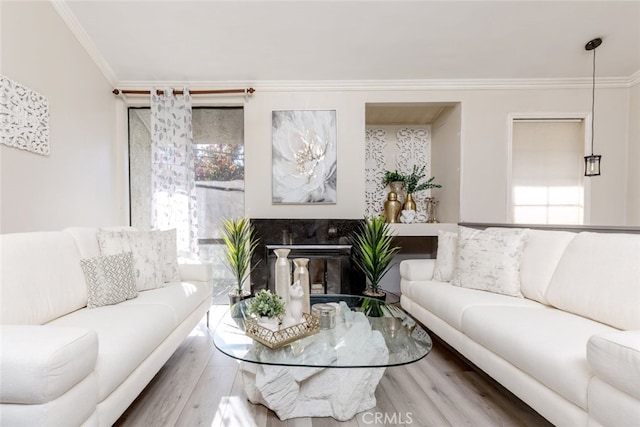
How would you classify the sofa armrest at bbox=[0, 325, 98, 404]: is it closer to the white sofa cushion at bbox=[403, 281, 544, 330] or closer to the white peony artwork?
the white sofa cushion at bbox=[403, 281, 544, 330]

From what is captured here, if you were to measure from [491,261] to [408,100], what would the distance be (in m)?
2.16

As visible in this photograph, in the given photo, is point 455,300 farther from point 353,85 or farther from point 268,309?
point 353,85

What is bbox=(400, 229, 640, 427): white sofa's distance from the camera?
3.30 ft

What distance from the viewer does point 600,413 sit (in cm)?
102

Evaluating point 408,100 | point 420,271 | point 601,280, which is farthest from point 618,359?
point 408,100

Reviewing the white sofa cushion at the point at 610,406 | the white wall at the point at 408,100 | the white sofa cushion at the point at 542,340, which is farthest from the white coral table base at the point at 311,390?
the white wall at the point at 408,100

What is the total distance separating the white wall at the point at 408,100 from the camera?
11.4 feet

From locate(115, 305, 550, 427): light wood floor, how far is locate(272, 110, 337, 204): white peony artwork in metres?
2.01

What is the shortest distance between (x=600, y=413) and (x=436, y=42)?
10.1 feet

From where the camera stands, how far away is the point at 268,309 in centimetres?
157

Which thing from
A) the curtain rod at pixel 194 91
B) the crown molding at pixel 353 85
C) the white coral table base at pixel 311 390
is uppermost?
the crown molding at pixel 353 85

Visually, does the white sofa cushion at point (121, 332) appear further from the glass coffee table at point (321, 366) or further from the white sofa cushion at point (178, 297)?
the glass coffee table at point (321, 366)

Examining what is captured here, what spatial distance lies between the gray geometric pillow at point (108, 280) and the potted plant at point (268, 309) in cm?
95

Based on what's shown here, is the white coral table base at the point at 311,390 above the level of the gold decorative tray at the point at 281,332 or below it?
below
